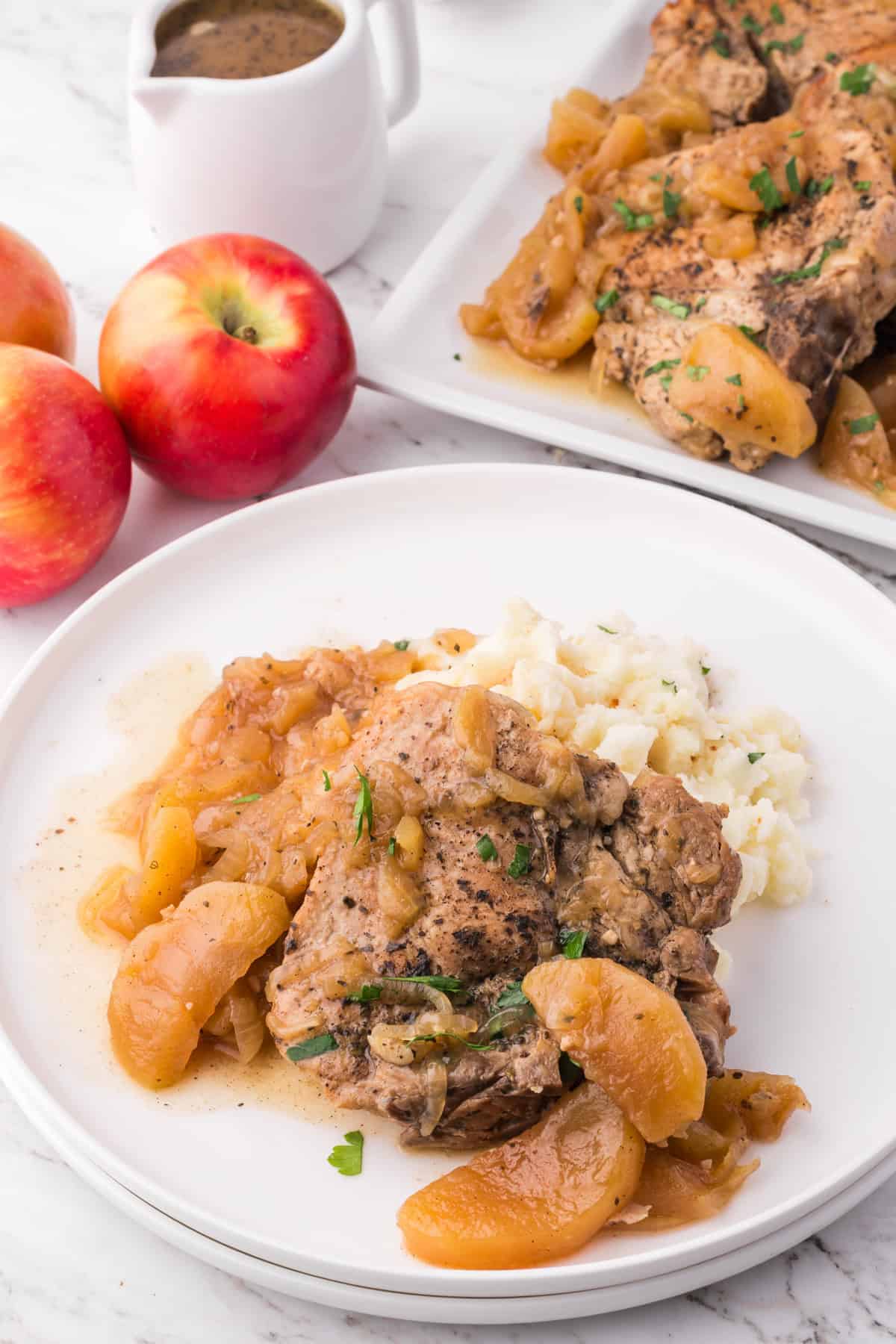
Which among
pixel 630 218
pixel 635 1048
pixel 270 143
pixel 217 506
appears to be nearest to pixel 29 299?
pixel 217 506

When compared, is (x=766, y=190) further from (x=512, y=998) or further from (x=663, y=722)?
(x=512, y=998)

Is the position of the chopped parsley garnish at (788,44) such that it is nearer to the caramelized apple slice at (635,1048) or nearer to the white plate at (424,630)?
the white plate at (424,630)

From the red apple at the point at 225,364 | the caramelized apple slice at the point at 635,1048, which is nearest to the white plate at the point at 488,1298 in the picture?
the caramelized apple slice at the point at 635,1048

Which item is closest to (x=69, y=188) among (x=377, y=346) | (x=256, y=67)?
(x=256, y=67)

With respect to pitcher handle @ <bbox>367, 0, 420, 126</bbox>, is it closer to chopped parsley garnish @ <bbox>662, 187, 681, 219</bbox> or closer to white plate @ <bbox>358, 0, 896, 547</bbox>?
white plate @ <bbox>358, 0, 896, 547</bbox>

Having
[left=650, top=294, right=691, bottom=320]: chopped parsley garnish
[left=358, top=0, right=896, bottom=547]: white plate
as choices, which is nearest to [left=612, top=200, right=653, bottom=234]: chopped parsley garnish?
[left=650, top=294, right=691, bottom=320]: chopped parsley garnish

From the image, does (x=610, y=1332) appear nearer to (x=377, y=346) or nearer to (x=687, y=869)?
(x=687, y=869)
